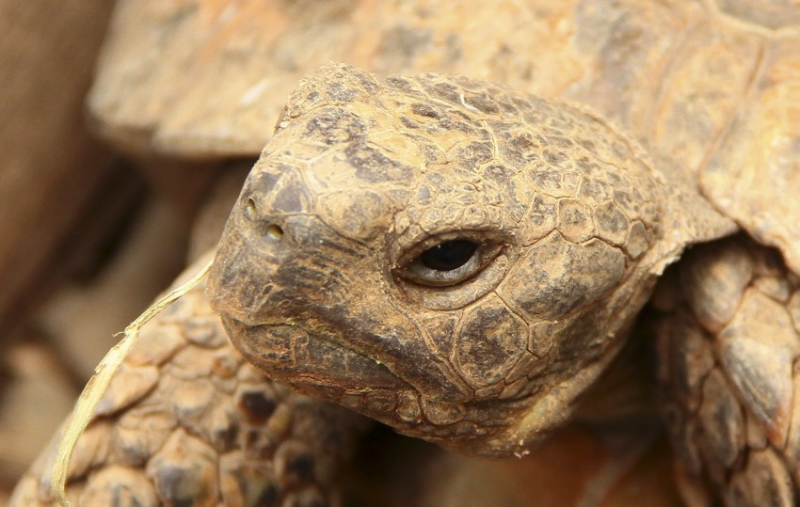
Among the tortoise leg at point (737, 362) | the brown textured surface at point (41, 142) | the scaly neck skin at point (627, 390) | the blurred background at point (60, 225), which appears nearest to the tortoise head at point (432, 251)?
the tortoise leg at point (737, 362)

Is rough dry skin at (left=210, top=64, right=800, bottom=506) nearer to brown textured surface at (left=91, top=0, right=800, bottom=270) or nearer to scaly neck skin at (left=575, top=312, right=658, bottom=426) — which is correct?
brown textured surface at (left=91, top=0, right=800, bottom=270)

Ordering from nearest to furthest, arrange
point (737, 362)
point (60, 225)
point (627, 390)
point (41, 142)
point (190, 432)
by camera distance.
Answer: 1. point (737, 362)
2. point (190, 432)
3. point (627, 390)
4. point (41, 142)
5. point (60, 225)

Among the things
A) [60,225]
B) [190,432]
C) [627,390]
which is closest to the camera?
[190,432]

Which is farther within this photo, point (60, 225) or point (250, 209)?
point (60, 225)

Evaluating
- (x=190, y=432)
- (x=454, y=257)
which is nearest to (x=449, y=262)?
(x=454, y=257)

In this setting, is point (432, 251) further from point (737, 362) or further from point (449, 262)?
point (737, 362)

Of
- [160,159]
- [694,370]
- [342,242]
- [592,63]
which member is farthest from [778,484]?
[160,159]

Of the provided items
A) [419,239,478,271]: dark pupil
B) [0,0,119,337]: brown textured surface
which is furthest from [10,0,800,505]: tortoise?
[0,0,119,337]: brown textured surface
